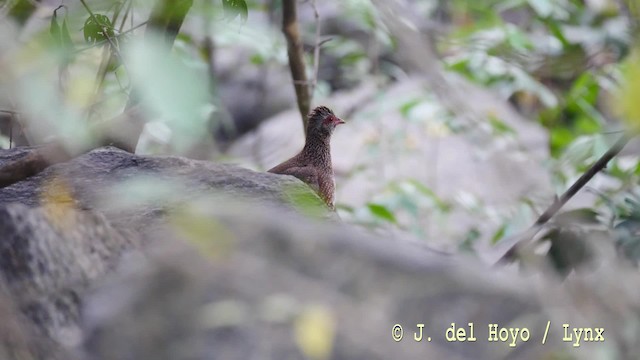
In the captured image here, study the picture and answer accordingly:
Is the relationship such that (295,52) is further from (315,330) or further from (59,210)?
(315,330)

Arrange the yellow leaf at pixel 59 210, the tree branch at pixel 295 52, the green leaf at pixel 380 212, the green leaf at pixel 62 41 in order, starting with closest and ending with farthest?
the green leaf at pixel 62 41, the yellow leaf at pixel 59 210, the tree branch at pixel 295 52, the green leaf at pixel 380 212

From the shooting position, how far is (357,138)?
8.50 meters

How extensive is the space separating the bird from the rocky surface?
206 centimetres

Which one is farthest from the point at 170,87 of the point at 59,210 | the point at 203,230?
the point at 59,210

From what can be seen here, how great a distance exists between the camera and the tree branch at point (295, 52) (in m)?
4.00

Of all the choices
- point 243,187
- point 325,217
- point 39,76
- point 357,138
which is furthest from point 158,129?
point 357,138

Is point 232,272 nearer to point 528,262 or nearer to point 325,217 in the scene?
point 325,217

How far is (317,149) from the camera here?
4688mm

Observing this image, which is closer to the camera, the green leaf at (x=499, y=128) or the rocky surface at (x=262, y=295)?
the rocky surface at (x=262, y=295)

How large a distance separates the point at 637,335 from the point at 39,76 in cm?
184

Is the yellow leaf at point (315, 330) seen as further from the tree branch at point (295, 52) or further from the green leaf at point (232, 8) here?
the tree branch at point (295, 52)

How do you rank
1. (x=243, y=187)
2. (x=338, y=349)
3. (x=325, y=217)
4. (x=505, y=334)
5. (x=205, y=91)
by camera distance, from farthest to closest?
(x=243, y=187), (x=325, y=217), (x=505, y=334), (x=338, y=349), (x=205, y=91)

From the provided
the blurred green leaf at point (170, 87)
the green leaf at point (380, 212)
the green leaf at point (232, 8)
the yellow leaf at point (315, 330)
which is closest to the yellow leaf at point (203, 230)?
the yellow leaf at point (315, 330)

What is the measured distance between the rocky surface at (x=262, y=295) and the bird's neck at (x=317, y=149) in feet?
7.79
